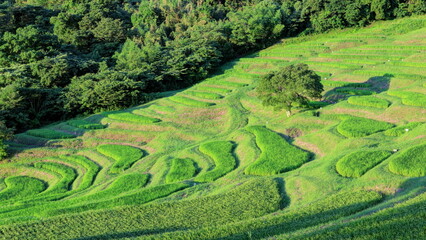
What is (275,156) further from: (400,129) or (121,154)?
(121,154)

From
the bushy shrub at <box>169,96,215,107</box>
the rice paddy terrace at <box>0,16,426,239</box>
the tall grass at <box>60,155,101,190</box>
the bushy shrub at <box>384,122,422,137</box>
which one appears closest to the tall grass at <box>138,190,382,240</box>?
the rice paddy terrace at <box>0,16,426,239</box>

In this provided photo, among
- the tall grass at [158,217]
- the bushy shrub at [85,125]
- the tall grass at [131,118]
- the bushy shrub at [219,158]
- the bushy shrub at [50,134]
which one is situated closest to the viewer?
the tall grass at [158,217]

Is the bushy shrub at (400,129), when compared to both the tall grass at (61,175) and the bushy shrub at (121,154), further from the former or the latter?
the tall grass at (61,175)

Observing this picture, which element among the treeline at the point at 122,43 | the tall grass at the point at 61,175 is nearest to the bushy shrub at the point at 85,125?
the treeline at the point at 122,43

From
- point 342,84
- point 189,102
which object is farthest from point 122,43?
point 342,84

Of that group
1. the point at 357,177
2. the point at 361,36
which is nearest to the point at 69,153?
the point at 357,177
